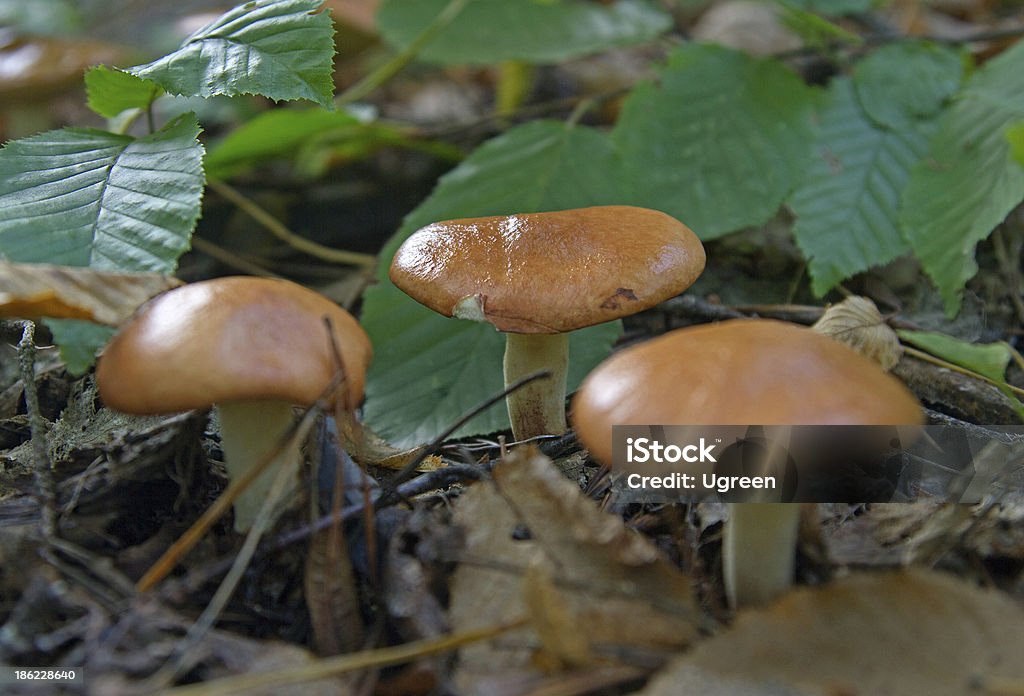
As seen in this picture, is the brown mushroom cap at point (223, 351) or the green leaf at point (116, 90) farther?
the green leaf at point (116, 90)

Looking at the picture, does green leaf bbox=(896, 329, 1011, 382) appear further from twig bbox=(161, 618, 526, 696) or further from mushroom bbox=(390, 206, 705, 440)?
A: twig bbox=(161, 618, 526, 696)

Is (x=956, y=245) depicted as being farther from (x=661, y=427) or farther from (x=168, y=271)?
(x=168, y=271)

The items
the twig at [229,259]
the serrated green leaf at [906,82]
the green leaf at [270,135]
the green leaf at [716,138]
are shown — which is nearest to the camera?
the green leaf at [716,138]

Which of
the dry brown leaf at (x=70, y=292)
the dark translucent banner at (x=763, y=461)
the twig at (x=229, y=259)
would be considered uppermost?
the dry brown leaf at (x=70, y=292)

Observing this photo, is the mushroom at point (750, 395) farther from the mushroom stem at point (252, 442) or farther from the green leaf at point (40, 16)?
the green leaf at point (40, 16)

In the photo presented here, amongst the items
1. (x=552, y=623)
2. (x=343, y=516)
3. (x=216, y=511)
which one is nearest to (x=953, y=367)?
(x=552, y=623)

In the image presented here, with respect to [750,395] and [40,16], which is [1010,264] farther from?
[40,16]

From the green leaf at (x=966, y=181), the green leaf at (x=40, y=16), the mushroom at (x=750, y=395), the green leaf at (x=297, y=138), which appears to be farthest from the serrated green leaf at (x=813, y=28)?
the green leaf at (x=40, y=16)
